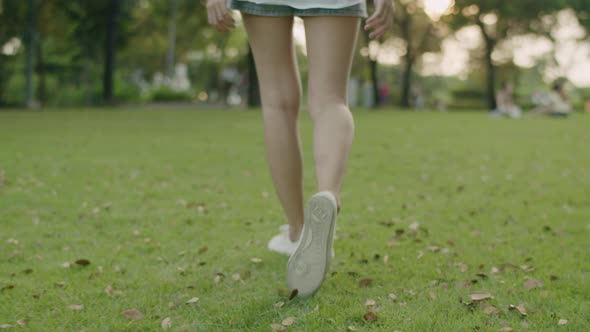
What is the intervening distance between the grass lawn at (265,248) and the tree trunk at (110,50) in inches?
671

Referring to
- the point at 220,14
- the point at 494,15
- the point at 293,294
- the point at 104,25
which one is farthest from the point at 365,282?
the point at 494,15

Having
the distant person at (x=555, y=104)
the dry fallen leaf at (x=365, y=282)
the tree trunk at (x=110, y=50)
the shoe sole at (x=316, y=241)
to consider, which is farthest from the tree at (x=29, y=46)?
the shoe sole at (x=316, y=241)

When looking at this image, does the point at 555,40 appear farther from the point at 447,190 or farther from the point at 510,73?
the point at 447,190

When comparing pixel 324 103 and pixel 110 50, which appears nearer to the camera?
pixel 324 103

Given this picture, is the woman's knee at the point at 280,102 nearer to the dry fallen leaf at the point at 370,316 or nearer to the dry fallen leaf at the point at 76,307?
the dry fallen leaf at the point at 370,316

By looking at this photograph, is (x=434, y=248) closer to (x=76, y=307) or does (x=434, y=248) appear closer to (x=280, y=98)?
(x=280, y=98)

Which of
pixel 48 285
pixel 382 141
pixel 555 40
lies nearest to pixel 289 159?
pixel 48 285

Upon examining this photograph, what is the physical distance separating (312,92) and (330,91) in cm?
7

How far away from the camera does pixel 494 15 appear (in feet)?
111

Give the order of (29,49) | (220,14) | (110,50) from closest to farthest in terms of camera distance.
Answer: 1. (220,14)
2. (29,49)
3. (110,50)

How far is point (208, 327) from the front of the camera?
2131 mm

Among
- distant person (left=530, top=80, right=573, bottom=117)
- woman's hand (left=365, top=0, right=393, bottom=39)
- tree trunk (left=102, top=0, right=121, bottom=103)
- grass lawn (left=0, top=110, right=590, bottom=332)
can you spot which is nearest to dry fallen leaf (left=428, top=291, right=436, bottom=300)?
grass lawn (left=0, top=110, right=590, bottom=332)

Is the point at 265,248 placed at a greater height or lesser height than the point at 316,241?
lesser

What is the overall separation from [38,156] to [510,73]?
4799 cm
